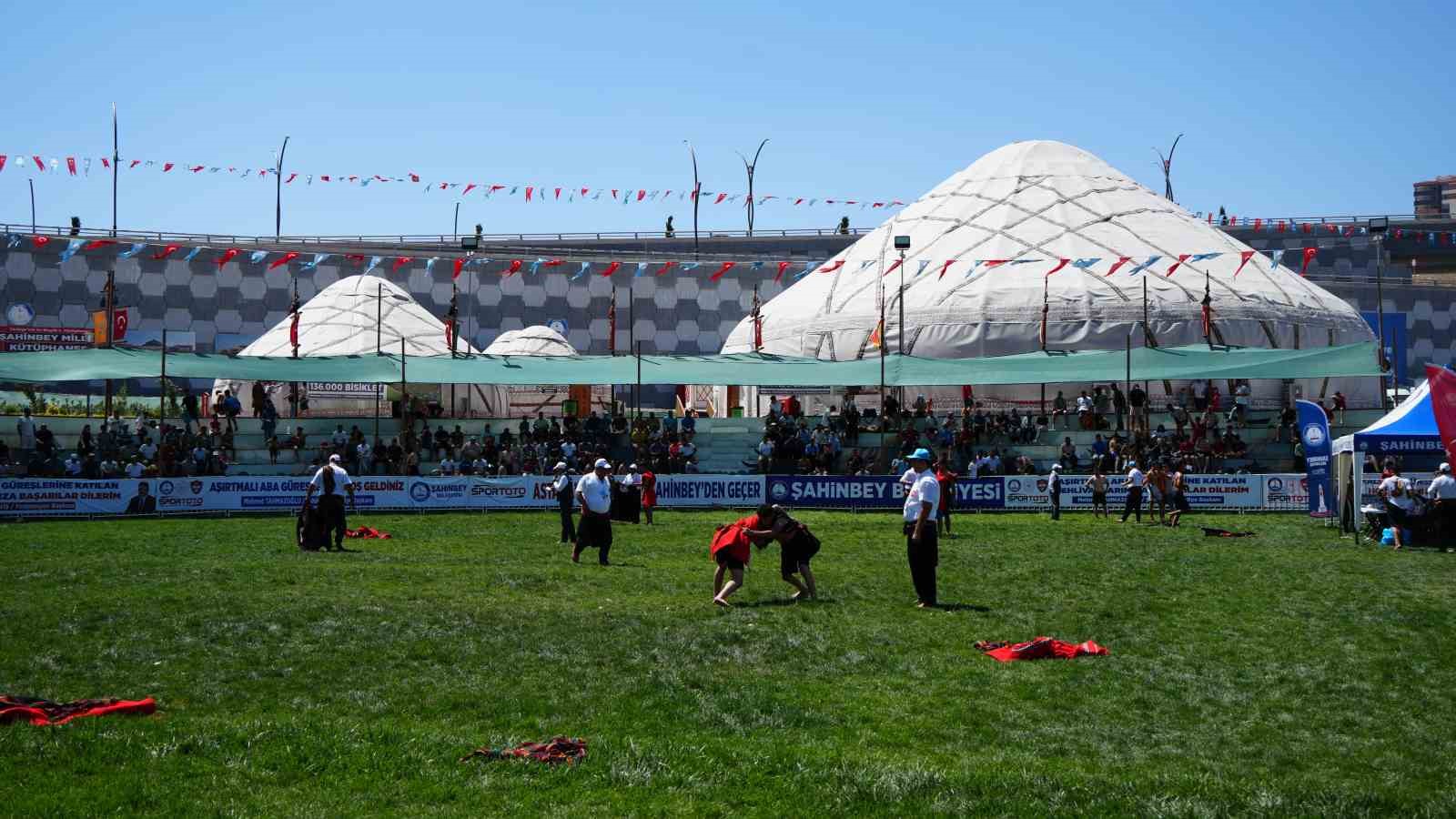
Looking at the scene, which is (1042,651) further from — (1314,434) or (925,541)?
(1314,434)

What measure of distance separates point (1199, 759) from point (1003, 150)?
188ft

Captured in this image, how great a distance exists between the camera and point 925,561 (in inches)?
595

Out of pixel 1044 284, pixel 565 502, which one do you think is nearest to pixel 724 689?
pixel 565 502

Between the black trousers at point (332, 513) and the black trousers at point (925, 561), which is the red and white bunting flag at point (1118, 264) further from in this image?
the black trousers at point (925, 561)

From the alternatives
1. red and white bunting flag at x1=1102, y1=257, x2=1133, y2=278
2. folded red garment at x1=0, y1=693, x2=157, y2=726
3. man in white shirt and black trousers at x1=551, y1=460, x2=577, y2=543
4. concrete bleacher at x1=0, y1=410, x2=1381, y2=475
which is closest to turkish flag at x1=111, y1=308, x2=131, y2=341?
concrete bleacher at x1=0, y1=410, x2=1381, y2=475

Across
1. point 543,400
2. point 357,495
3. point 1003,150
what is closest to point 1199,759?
point 357,495

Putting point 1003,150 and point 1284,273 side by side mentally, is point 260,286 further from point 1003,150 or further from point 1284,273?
point 1284,273

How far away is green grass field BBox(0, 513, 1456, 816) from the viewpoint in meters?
7.79

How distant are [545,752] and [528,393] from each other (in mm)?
44012

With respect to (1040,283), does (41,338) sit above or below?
below

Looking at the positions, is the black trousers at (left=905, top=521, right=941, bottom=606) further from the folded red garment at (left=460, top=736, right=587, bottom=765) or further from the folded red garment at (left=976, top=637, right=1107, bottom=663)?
the folded red garment at (left=460, top=736, right=587, bottom=765)

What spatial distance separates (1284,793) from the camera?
7.77 meters

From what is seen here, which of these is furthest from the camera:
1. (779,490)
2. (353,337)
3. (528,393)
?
(353,337)

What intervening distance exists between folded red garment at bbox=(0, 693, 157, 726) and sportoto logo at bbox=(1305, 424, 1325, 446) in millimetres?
24437
